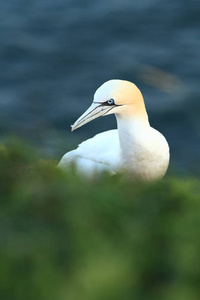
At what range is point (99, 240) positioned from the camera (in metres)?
2.85

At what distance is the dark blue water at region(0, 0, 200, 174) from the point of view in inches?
458

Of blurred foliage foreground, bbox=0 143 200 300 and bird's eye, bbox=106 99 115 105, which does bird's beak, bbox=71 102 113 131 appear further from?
blurred foliage foreground, bbox=0 143 200 300

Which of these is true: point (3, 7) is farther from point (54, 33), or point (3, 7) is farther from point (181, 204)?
point (181, 204)

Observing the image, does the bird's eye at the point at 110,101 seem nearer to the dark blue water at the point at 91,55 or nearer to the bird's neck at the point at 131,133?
the bird's neck at the point at 131,133

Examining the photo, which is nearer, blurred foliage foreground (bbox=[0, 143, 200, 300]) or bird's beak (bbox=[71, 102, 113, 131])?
blurred foliage foreground (bbox=[0, 143, 200, 300])

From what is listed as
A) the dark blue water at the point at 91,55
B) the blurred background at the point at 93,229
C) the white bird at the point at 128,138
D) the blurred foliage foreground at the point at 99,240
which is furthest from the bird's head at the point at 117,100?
the blurred foliage foreground at the point at 99,240

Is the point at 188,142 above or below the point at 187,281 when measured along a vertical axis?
above

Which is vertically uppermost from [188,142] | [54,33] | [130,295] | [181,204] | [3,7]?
[3,7]

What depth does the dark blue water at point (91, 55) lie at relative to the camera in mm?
11625

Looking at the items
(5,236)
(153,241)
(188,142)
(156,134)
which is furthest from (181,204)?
(188,142)

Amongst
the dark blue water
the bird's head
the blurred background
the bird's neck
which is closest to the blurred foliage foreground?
the blurred background

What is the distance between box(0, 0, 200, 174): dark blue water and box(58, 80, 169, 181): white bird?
11.0 feet

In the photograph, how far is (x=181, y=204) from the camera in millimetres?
3230

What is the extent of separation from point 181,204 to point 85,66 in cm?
942
